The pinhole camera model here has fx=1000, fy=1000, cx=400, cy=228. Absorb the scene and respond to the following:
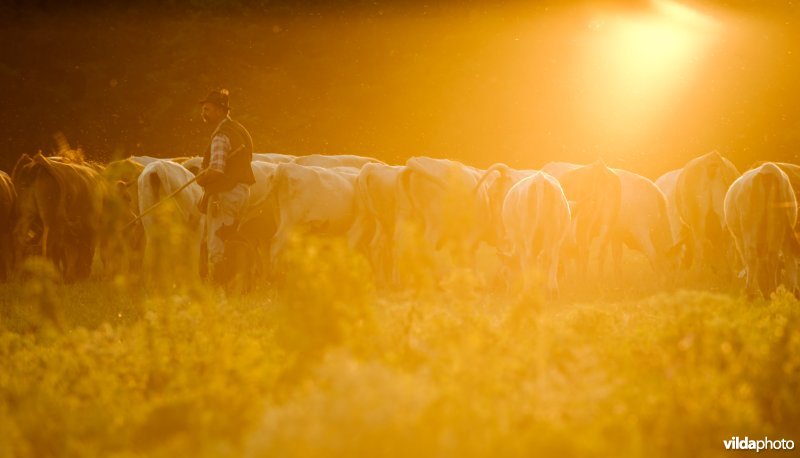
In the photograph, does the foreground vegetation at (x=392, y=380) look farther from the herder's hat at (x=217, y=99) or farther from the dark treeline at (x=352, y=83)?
the dark treeline at (x=352, y=83)

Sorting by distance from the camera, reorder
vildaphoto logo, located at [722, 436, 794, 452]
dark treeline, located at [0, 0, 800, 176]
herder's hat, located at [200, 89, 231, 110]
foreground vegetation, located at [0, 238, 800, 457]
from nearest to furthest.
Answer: foreground vegetation, located at [0, 238, 800, 457]
vildaphoto logo, located at [722, 436, 794, 452]
herder's hat, located at [200, 89, 231, 110]
dark treeline, located at [0, 0, 800, 176]

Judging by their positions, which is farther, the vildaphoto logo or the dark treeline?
the dark treeline

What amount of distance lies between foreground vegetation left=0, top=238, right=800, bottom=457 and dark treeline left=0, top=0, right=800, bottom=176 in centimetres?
2486

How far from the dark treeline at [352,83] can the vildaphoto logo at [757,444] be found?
88.8 feet

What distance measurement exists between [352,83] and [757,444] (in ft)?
99.7

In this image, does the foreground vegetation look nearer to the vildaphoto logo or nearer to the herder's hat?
the vildaphoto logo

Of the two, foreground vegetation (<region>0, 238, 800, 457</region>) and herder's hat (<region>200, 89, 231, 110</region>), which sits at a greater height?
herder's hat (<region>200, 89, 231, 110</region>)

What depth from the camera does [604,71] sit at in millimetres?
35125

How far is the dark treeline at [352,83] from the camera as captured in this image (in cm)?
3219

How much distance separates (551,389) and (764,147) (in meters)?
29.8

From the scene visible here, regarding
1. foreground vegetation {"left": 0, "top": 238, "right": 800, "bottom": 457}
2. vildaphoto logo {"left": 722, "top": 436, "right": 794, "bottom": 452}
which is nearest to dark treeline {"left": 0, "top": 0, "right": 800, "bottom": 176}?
foreground vegetation {"left": 0, "top": 238, "right": 800, "bottom": 457}

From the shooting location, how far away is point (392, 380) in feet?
13.4

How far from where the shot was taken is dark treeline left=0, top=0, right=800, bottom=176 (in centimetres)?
3219

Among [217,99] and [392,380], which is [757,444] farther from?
[217,99]
